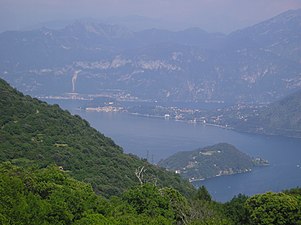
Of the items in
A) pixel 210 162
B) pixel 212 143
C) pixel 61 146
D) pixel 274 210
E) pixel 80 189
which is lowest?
pixel 210 162

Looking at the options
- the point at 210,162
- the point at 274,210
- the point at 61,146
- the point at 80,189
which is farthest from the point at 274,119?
the point at 80,189

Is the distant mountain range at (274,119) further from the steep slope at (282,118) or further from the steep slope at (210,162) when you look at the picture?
the steep slope at (210,162)

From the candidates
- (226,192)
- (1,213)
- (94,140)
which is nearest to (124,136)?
(226,192)

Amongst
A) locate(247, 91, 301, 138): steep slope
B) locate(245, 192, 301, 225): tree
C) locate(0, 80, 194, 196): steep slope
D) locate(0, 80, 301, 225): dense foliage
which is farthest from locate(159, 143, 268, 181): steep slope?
locate(245, 192, 301, 225): tree

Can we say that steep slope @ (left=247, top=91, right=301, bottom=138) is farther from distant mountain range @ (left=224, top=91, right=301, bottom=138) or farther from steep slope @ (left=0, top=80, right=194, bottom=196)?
steep slope @ (left=0, top=80, right=194, bottom=196)

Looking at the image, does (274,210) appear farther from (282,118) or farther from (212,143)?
(282,118)

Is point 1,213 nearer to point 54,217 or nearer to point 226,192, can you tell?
point 54,217
